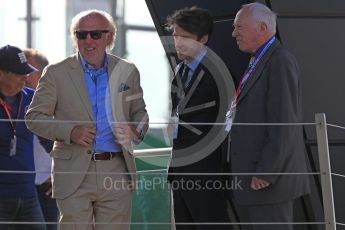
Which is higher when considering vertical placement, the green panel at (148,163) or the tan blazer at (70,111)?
the tan blazer at (70,111)

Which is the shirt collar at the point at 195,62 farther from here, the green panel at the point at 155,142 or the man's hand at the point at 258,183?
the green panel at the point at 155,142

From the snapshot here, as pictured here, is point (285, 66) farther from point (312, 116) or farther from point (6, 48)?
point (6, 48)

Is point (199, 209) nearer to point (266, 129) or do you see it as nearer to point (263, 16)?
point (266, 129)

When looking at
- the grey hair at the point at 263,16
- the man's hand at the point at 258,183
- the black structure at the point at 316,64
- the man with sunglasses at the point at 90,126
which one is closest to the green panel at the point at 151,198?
the black structure at the point at 316,64

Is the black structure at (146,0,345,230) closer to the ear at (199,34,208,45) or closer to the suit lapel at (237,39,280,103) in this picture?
the ear at (199,34,208,45)

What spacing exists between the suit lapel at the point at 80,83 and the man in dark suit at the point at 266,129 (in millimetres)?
874

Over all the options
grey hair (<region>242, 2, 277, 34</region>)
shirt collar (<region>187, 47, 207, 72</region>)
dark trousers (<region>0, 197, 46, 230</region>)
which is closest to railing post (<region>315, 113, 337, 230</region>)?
grey hair (<region>242, 2, 277, 34</region>)

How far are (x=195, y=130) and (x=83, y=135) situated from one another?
80 centimetres

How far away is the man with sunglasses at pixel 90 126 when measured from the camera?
6656mm

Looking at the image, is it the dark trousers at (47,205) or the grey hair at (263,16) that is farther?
the dark trousers at (47,205)

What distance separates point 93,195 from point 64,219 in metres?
0.23

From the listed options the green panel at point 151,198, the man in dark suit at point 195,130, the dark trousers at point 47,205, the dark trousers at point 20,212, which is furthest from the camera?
the dark trousers at point 47,205

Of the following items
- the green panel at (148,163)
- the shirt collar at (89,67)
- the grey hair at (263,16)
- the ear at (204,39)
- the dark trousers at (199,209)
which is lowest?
the dark trousers at (199,209)

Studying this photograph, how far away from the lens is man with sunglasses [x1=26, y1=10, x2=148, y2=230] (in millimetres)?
6656
